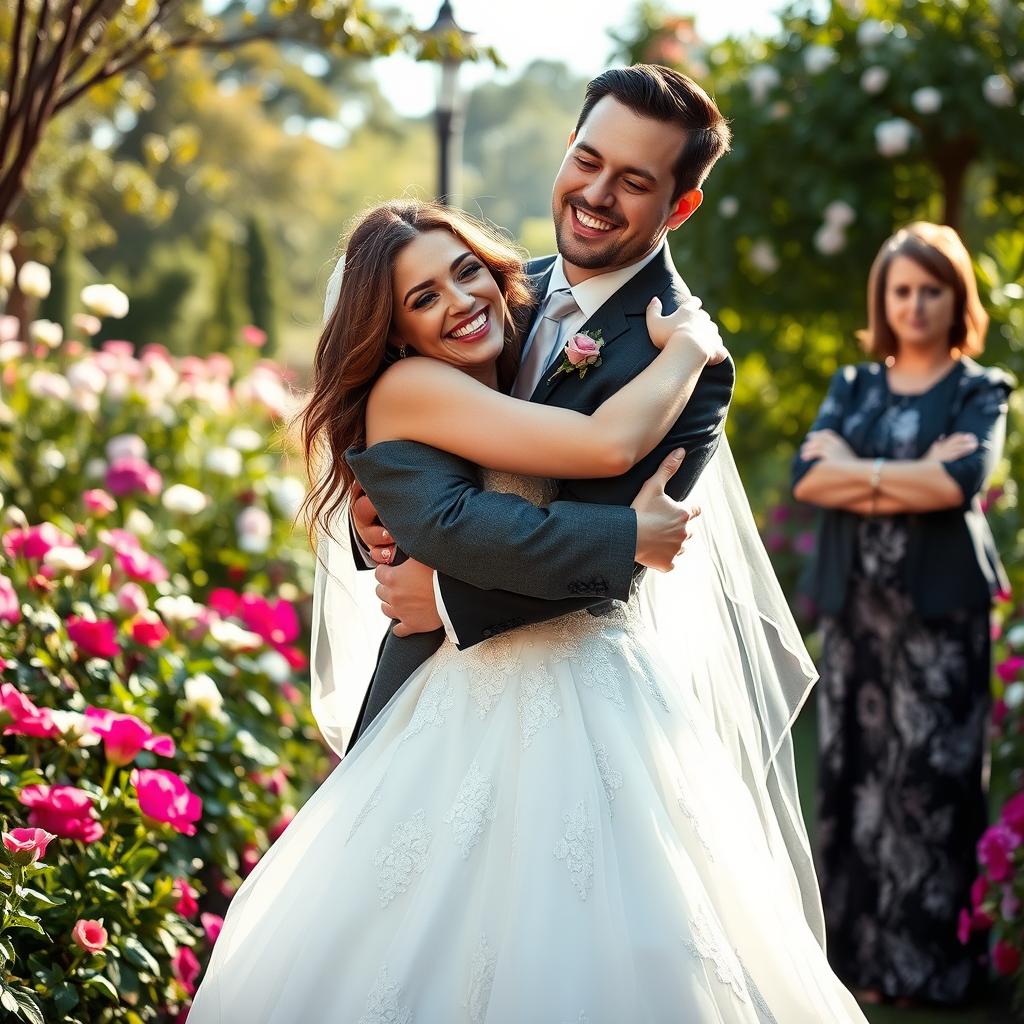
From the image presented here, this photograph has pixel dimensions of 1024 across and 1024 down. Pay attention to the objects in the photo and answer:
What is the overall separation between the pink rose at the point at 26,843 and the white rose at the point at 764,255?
5.10m

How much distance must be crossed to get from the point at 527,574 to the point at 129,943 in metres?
1.25

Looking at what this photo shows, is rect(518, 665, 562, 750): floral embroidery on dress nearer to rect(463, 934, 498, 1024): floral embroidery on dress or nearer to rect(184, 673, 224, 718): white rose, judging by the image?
rect(463, 934, 498, 1024): floral embroidery on dress

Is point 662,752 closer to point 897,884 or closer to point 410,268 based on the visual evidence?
point 410,268

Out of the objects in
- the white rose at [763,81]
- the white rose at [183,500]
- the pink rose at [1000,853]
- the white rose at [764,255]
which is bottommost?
the pink rose at [1000,853]

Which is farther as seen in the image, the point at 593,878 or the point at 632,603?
the point at 632,603

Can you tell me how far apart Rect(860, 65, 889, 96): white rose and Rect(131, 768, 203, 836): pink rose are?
4870 mm

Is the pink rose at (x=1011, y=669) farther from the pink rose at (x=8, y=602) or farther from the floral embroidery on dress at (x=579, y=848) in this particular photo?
the pink rose at (x=8, y=602)

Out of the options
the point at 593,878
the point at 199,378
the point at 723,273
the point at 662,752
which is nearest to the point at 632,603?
the point at 662,752

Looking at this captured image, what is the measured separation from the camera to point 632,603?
8.70 feet

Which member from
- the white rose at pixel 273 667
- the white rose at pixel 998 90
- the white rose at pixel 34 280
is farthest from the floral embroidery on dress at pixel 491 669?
the white rose at pixel 998 90

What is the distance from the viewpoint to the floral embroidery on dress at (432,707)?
2.44 meters

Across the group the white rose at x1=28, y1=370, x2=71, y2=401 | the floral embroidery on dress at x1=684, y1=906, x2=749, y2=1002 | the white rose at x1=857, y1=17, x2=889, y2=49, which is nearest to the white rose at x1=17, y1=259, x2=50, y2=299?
the white rose at x1=28, y1=370, x2=71, y2=401

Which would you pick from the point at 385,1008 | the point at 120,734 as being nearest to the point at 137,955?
the point at 120,734

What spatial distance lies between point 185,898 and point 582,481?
147cm
